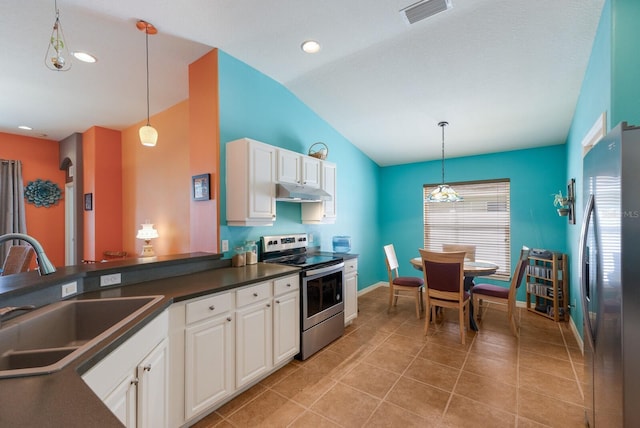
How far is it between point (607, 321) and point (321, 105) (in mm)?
3447

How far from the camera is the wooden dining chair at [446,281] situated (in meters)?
3.12

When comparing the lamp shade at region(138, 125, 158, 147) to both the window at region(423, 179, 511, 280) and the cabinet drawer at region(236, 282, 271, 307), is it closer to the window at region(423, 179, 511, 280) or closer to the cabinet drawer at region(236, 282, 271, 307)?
the cabinet drawer at region(236, 282, 271, 307)

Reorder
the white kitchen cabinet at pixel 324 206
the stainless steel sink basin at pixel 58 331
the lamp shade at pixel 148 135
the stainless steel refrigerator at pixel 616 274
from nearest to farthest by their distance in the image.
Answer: the stainless steel sink basin at pixel 58 331 < the stainless steel refrigerator at pixel 616 274 < the lamp shade at pixel 148 135 < the white kitchen cabinet at pixel 324 206

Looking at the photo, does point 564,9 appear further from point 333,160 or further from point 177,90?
point 177,90

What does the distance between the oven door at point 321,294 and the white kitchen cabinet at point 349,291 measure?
7.4 inches

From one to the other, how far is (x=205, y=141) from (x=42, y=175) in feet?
14.7

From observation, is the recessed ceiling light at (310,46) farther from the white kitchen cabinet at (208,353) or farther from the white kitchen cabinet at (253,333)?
the white kitchen cabinet at (208,353)

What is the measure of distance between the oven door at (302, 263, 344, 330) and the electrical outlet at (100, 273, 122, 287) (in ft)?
4.77

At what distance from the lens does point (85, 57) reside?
2.70m

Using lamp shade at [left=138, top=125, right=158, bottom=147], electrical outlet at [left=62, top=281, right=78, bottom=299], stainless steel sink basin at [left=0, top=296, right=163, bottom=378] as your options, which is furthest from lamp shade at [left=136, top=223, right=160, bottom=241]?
stainless steel sink basin at [left=0, top=296, right=163, bottom=378]

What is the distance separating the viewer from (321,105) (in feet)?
12.5

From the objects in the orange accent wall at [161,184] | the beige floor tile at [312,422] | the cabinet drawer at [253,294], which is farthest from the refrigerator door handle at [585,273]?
the orange accent wall at [161,184]

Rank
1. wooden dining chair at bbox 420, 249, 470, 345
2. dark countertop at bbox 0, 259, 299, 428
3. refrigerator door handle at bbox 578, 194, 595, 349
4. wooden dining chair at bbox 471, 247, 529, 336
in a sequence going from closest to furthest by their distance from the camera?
dark countertop at bbox 0, 259, 299, 428, refrigerator door handle at bbox 578, 194, 595, 349, wooden dining chair at bbox 420, 249, 470, 345, wooden dining chair at bbox 471, 247, 529, 336

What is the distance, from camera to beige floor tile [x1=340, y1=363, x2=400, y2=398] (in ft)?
7.53
